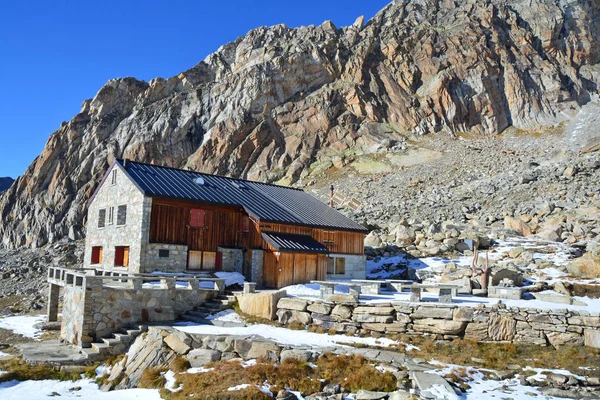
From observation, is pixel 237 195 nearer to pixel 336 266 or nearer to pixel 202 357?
pixel 336 266

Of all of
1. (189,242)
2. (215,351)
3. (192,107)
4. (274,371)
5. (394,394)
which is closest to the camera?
(394,394)

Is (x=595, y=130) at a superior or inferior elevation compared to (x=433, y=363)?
superior

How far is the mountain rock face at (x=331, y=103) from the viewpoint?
95.3m

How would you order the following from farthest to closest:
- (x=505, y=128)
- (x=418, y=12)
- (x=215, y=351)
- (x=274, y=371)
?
(x=418, y=12), (x=505, y=128), (x=215, y=351), (x=274, y=371)

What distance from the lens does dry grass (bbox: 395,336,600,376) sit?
14570mm

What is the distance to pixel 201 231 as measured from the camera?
28750 mm

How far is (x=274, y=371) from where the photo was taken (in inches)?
551

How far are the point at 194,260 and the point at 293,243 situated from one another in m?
6.01

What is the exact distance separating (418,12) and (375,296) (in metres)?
112

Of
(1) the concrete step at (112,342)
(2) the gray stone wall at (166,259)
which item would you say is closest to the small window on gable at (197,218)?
(2) the gray stone wall at (166,259)

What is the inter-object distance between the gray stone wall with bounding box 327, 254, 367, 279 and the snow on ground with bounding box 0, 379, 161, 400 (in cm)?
1972

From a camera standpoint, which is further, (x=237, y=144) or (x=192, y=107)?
(x=192, y=107)

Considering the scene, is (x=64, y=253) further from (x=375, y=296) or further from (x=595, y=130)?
(x=595, y=130)

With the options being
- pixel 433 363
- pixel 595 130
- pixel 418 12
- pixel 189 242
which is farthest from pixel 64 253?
pixel 418 12
